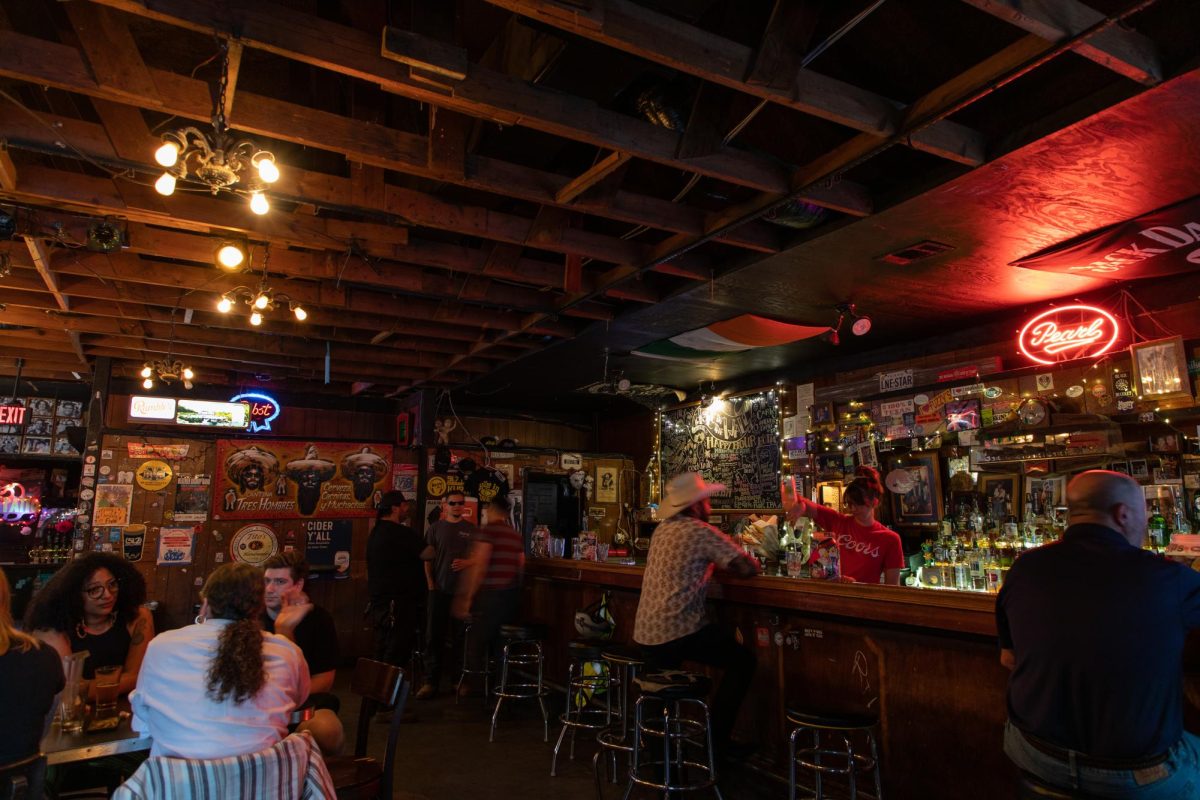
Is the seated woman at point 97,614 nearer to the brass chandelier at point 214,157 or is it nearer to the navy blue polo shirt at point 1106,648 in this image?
the brass chandelier at point 214,157

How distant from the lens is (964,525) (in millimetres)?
5977

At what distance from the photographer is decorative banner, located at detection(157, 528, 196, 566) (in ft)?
26.4

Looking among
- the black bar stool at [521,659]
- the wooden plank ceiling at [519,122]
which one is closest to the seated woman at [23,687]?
the wooden plank ceiling at [519,122]

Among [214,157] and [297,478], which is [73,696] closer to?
[214,157]

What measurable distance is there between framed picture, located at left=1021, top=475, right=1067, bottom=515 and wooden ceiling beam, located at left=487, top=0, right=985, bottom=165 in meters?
3.28

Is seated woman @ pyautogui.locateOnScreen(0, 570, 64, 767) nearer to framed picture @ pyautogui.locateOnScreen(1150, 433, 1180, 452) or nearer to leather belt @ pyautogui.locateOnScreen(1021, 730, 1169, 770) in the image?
leather belt @ pyautogui.locateOnScreen(1021, 730, 1169, 770)

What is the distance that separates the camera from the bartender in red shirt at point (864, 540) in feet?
15.9

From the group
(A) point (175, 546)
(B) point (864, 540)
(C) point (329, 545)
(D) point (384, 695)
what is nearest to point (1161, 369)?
(B) point (864, 540)

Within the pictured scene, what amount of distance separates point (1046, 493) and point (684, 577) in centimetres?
327

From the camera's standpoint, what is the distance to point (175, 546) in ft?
26.6

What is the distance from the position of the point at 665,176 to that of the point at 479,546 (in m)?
3.57

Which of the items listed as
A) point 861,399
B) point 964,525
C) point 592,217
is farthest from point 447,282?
point 964,525

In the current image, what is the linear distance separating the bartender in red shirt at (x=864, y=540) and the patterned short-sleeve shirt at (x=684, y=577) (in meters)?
0.99

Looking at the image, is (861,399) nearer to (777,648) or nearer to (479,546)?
(777,648)
